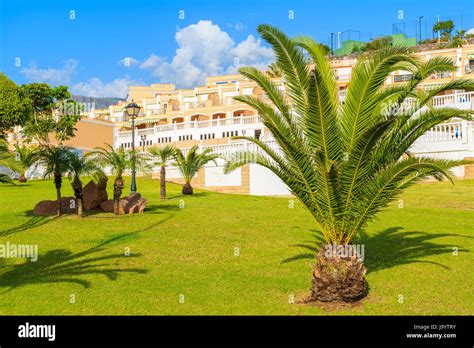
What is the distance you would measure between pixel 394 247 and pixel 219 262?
14.3 feet

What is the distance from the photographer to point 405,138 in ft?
28.5

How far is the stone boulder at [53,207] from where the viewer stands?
56.3 ft

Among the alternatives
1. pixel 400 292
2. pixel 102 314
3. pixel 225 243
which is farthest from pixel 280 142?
pixel 225 243

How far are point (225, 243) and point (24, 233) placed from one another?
20.0ft

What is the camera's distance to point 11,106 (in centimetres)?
4269

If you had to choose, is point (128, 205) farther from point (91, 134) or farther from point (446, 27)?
point (446, 27)

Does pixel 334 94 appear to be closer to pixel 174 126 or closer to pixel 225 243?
pixel 225 243

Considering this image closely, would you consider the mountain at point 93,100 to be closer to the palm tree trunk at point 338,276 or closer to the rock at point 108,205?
the rock at point 108,205

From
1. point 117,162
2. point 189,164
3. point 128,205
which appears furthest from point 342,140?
point 189,164

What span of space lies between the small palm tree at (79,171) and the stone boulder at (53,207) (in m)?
1.09

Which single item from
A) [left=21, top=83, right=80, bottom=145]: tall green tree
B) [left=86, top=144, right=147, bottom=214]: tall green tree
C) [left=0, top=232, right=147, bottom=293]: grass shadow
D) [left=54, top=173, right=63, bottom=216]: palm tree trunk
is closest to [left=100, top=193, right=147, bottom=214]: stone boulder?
[left=86, top=144, right=147, bottom=214]: tall green tree

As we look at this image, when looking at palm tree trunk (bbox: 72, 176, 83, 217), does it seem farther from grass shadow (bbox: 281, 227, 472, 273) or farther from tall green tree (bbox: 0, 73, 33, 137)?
tall green tree (bbox: 0, 73, 33, 137)

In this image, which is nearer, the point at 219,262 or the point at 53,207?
the point at 219,262

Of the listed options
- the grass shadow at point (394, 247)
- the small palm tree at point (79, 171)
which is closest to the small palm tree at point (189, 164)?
the small palm tree at point (79, 171)
